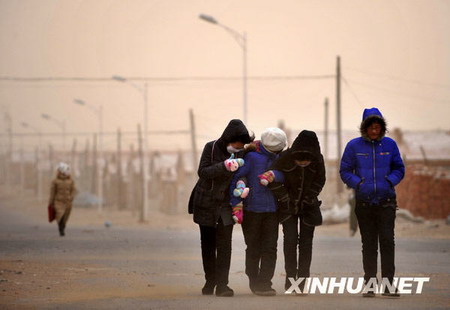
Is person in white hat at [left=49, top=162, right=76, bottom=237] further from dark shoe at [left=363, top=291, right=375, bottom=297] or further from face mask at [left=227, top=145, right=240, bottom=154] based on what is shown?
dark shoe at [left=363, top=291, right=375, bottom=297]

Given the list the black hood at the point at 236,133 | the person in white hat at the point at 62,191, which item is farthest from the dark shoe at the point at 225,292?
the person in white hat at the point at 62,191

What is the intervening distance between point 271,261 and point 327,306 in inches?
57.3

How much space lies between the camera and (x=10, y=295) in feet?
46.0

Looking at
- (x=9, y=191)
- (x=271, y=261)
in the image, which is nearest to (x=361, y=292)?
(x=271, y=261)

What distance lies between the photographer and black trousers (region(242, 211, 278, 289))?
1312cm

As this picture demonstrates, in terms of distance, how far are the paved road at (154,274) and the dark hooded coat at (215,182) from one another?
907mm

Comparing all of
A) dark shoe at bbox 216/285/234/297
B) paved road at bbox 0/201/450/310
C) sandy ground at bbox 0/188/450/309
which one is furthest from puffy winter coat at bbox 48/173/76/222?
dark shoe at bbox 216/285/234/297

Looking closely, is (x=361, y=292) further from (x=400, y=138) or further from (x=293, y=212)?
(x=400, y=138)

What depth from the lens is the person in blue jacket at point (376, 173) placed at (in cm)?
1277

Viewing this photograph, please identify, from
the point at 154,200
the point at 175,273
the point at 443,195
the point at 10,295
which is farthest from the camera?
the point at 154,200

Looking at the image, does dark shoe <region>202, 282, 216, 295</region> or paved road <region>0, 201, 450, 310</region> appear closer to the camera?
paved road <region>0, 201, 450, 310</region>

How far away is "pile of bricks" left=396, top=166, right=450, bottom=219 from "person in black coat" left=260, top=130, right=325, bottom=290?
2889cm

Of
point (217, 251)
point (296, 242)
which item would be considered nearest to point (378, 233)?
point (296, 242)

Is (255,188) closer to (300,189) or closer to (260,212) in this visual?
(260,212)
